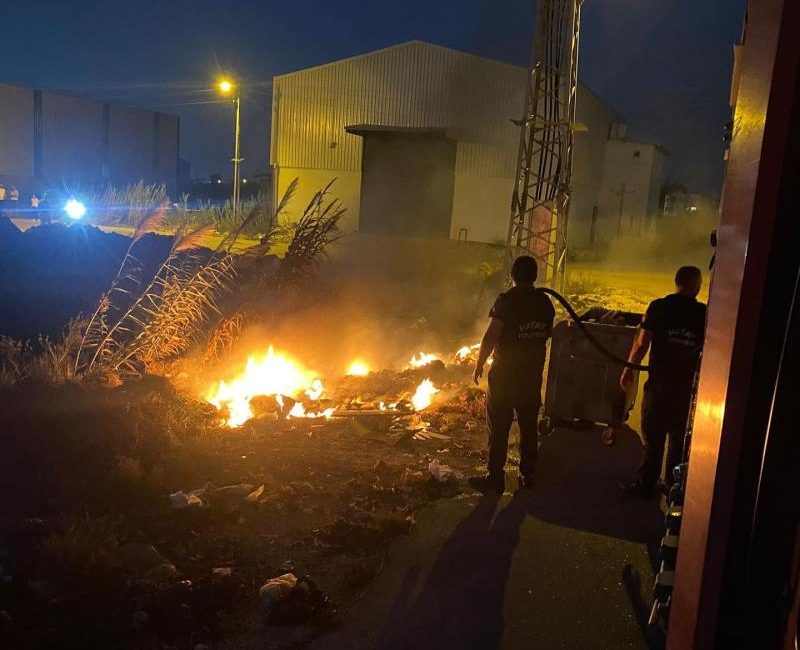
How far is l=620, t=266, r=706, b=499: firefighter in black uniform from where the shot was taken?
17.0 feet

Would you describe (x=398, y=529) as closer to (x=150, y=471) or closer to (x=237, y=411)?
(x=150, y=471)

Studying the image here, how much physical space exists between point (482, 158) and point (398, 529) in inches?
956

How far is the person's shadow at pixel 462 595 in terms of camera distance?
3.78 metres

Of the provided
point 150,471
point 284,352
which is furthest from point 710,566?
point 284,352

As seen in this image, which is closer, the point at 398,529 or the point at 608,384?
the point at 398,529

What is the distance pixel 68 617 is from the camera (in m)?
3.70

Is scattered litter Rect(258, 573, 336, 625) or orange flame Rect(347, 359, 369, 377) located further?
orange flame Rect(347, 359, 369, 377)

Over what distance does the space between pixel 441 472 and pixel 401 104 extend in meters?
25.3

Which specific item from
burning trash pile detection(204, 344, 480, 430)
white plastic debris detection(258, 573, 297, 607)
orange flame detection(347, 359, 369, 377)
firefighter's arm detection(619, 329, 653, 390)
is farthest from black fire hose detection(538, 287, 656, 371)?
orange flame detection(347, 359, 369, 377)

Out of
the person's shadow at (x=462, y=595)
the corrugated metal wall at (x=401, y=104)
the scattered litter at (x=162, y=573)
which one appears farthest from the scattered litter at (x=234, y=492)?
the corrugated metal wall at (x=401, y=104)

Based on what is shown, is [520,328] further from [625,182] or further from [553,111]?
[625,182]

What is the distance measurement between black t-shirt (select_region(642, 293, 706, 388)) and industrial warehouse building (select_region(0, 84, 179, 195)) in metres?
46.6

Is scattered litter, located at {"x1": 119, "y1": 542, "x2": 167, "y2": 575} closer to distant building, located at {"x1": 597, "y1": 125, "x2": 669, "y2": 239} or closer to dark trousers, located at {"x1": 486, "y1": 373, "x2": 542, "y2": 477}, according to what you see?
dark trousers, located at {"x1": 486, "y1": 373, "x2": 542, "y2": 477}

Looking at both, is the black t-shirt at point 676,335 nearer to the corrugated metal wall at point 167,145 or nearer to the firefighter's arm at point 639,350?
the firefighter's arm at point 639,350
